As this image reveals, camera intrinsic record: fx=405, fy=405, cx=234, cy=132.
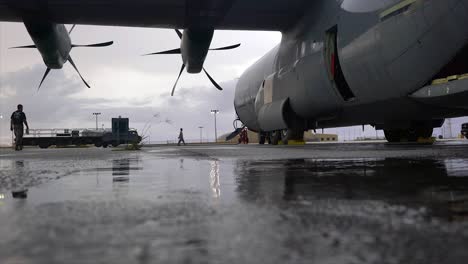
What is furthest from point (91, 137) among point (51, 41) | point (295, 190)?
point (295, 190)

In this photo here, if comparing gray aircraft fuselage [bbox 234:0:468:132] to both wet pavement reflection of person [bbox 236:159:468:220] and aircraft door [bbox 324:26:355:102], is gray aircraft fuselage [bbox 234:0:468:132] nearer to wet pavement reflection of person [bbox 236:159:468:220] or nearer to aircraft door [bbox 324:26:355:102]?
aircraft door [bbox 324:26:355:102]

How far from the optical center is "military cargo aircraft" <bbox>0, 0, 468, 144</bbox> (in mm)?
7949

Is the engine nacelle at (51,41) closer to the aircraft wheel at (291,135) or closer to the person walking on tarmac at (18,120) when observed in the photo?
the person walking on tarmac at (18,120)

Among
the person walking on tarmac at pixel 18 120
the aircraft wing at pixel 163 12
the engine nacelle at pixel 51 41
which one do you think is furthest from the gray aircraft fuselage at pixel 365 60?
the person walking on tarmac at pixel 18 120

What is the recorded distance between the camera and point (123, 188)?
2.87m

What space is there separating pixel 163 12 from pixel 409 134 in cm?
1058

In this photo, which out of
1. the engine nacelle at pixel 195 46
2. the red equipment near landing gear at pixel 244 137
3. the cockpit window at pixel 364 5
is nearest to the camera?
the cockpit window at pixel 364 5

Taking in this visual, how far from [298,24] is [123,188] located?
1092 centimetres

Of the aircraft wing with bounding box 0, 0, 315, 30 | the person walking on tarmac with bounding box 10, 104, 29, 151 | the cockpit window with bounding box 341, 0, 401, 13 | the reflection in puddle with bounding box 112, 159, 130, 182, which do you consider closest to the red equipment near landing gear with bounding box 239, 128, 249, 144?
the person walking on tarmac with bounding box 10, 104, 29, 151

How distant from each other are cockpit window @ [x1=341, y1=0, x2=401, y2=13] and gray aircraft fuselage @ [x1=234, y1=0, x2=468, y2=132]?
0.02 metres

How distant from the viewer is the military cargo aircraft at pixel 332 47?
7949mm

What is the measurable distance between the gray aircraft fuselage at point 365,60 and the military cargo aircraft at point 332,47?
0.02 metres

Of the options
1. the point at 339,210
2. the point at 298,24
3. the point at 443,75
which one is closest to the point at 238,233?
the point at 339,210

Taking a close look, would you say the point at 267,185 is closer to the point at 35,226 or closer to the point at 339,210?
the point at 339,210
